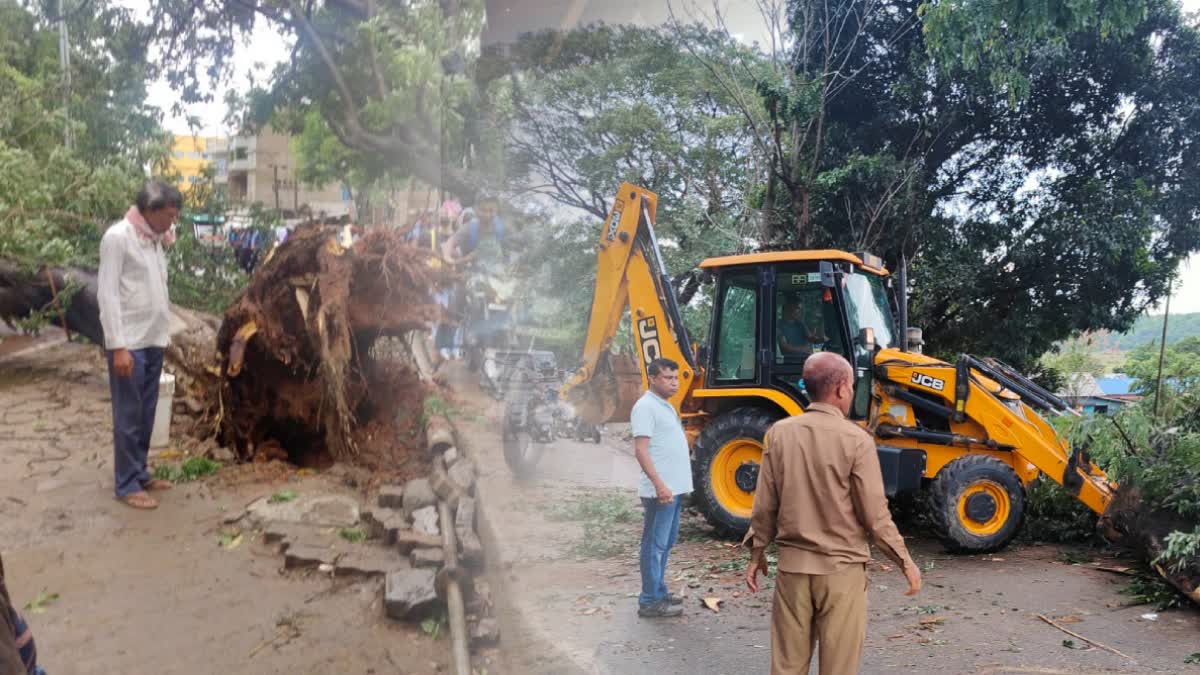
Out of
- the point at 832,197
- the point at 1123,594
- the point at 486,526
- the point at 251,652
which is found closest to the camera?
the point at 251,652

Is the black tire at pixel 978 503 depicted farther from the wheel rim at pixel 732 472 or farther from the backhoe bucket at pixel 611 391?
the backhoe bucket at pixel 611 391

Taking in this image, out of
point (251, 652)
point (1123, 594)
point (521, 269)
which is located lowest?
point (1123, 594)

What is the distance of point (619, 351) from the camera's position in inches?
188

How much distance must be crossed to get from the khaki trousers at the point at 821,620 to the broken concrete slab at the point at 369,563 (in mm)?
1471

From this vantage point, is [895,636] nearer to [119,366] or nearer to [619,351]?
[619,351]

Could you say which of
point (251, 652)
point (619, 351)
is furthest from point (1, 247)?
point (619, 351)

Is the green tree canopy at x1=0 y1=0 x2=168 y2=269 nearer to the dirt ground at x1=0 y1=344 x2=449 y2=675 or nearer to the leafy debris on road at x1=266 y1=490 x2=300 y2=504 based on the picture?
the dirt ground at x1=0 y1=344 x2=449 y2=675

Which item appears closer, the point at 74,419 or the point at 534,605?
the point at 534,605

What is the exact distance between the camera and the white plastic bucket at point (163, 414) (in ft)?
13.2

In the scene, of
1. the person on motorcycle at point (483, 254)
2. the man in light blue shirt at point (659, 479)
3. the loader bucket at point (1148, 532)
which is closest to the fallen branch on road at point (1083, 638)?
the loader bucket at point (1148, 532)

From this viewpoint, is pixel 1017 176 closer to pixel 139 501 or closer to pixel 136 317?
pixel 136 317

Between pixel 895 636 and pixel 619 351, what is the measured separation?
210 centimetres

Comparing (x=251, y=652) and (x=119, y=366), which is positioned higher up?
(x=119, y=366)

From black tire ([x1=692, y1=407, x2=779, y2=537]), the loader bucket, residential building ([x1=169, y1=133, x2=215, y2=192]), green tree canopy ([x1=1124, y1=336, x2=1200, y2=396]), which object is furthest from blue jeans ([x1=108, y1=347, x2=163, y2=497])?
green tree canopy ([x1=1124, y1=336, x2=1200, y2=396])
